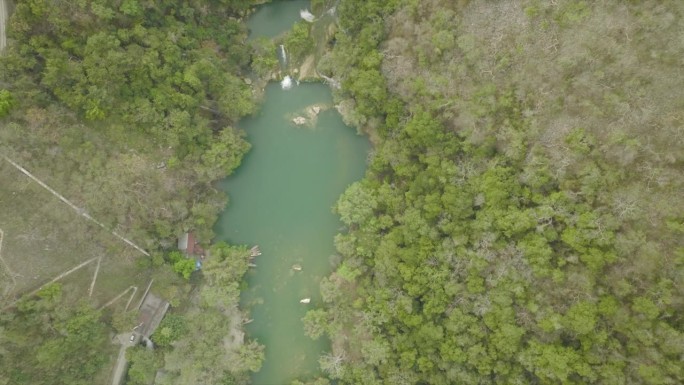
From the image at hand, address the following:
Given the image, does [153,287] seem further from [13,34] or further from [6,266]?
[13,34]

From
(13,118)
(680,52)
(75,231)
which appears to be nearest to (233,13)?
(13,118)

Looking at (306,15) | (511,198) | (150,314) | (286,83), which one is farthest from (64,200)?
(511,198)

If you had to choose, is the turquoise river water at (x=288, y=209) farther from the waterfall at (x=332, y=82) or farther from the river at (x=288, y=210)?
the waterfall at (x=332, y=82)

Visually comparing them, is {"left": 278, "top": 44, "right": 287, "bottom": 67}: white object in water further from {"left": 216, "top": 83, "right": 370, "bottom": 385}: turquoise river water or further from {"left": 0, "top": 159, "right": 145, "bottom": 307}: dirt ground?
{"left": 0, "top": 159, "right": 145, "bottom": 307}: dirt ground

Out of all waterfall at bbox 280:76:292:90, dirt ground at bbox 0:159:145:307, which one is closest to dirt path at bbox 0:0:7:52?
dirt ground at bbox 0:159:145:307

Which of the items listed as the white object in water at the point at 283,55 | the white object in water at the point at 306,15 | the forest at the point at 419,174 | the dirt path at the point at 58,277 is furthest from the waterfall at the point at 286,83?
the dirt path at the point at 58,277
